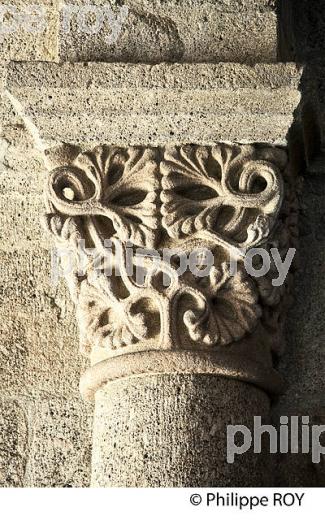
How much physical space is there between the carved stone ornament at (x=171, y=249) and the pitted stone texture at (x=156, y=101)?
0.04 metres

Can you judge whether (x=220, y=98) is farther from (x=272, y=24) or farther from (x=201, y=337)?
(x=201, y=337)

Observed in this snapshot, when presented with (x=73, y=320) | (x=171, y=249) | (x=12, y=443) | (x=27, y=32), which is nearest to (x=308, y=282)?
(x=171, y=249)

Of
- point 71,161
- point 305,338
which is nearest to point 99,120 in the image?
point 71,161

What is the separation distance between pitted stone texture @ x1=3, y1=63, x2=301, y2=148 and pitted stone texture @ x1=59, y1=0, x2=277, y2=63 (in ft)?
0.31

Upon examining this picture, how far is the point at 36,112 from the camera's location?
10.2ft

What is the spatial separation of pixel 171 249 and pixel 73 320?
0.42m

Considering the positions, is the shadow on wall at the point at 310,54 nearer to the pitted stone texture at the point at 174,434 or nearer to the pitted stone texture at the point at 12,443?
the pitted stone texture at the point at 174,434

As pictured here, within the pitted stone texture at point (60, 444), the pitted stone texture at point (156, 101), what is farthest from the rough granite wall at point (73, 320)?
the pitted stone texture at point (156, 101)

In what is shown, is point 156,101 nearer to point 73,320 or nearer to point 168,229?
point 168,229

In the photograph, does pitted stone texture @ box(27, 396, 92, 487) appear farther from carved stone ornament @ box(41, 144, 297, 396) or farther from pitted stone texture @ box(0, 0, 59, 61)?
pitted stone texture @ box(0, 0, 59, 61)

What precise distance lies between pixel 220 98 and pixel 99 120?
304 mm

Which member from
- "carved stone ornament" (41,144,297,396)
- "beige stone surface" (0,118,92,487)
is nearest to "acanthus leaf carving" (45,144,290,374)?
"carved stone ornament" (41,144,297,396)

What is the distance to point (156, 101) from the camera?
308 centimetres

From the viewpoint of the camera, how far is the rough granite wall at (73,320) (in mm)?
3172
